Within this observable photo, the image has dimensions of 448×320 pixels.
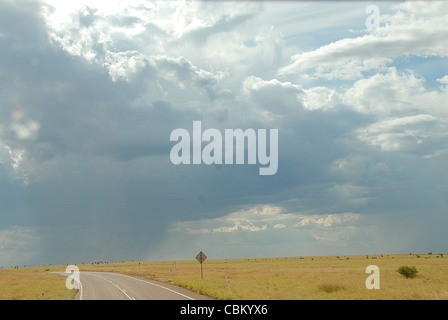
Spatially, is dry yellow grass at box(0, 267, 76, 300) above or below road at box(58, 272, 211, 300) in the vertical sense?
below

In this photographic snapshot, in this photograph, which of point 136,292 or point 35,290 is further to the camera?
point 35,290

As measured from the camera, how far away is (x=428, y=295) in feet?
95.4

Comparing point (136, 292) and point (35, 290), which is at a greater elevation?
point (136, 292)

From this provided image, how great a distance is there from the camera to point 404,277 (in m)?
47.2

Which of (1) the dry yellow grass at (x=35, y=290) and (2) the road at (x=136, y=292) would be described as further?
(1) the dry yellow grass at (x=35, y=290)

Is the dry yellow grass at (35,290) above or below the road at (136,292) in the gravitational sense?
below

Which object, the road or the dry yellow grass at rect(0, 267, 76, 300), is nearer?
the road
